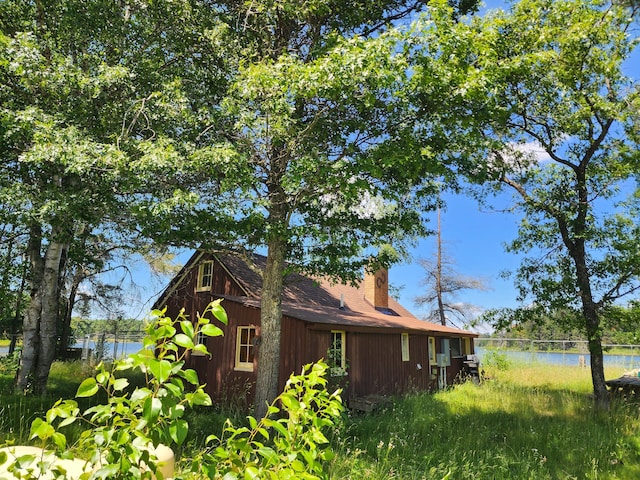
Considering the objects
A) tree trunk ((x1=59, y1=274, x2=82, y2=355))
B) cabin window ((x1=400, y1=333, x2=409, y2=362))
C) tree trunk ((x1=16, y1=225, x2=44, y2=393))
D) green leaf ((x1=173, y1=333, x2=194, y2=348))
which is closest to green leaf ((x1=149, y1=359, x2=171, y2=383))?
green leaf ((x1=173, y1=333, x2=194, y2=348))

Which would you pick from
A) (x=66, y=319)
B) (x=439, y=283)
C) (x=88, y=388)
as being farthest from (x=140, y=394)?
(x=439, y=283)

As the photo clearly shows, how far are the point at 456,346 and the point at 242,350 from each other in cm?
1350

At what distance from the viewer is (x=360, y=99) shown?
805 centimetres

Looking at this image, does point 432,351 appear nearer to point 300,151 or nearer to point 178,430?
point 300,151

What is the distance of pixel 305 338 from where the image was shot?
13062 millimetres

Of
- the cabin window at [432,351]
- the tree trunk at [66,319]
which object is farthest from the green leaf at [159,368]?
the tree trunk at [66,319]

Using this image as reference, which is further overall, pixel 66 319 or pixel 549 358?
pixel 549 358

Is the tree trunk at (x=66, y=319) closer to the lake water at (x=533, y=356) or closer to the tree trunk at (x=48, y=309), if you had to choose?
the lake water at (x=533, y=356)

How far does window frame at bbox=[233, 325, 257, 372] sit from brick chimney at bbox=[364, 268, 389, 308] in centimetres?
814

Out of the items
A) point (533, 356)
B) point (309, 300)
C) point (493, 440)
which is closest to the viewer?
point (493, 440)

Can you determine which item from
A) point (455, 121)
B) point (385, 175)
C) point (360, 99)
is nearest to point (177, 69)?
point (360, 99)

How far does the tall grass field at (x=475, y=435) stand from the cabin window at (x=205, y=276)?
5.18m

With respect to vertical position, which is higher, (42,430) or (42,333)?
(42,333)

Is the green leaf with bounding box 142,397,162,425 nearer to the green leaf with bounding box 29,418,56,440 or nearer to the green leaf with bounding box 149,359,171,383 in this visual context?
the green leaf with bounding box 149,359,171,383
